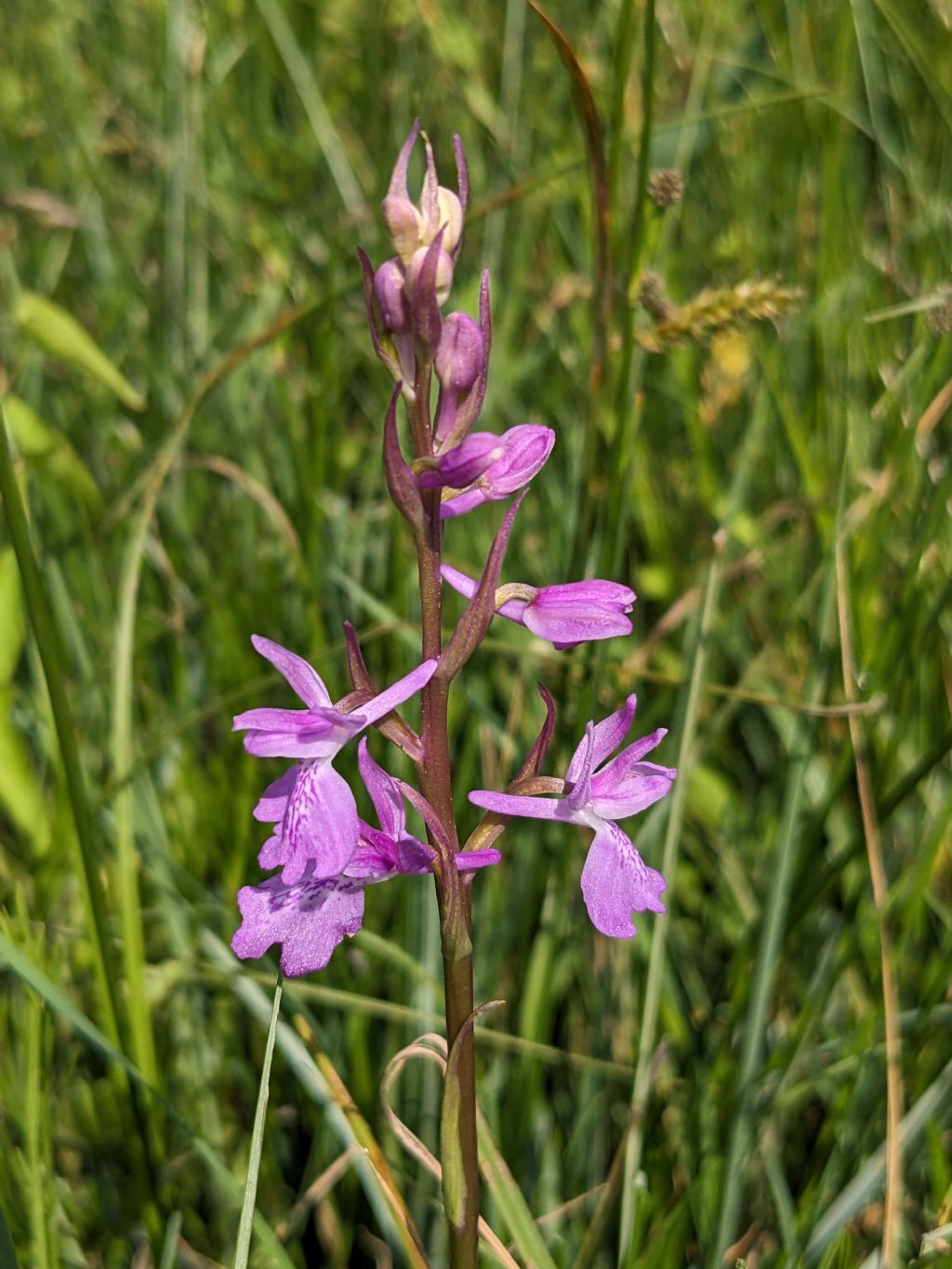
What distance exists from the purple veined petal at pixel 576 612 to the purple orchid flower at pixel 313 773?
0.10 metres

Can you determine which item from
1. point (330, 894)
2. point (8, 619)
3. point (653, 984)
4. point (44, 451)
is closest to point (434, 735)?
point (330, 894)

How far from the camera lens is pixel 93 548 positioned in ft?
6.00

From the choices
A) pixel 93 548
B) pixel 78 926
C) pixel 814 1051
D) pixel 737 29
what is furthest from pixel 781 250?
pixel 78 926

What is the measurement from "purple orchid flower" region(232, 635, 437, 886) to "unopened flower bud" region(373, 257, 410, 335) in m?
0.23

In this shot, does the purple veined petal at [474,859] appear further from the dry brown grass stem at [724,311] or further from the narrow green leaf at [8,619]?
the narrow green leaf at [8,619]

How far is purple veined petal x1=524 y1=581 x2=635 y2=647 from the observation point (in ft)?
2.91

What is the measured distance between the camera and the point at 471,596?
34.6 inches

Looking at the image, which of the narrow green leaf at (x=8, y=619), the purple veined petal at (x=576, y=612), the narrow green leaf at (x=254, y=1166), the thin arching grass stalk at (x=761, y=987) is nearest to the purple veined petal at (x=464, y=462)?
the purple veined petal at (x=576, y=612)

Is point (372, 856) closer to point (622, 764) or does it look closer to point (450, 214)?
point (622, 764)

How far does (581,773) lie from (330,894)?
0.20 metres

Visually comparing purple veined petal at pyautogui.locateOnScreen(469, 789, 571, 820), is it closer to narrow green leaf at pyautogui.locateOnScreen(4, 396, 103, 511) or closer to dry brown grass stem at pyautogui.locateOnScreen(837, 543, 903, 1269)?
dry brown grass stem at pyautogui.locateOnScreen(837, 543, 903, 1269)

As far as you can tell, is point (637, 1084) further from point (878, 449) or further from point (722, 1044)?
point (878, 449)

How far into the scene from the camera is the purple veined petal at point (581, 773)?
0.88 metres

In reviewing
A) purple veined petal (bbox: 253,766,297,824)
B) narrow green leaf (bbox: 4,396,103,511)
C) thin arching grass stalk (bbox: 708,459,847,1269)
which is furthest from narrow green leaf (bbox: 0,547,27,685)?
thin arching grass stalk (bbox: 708,459,847,1269)
